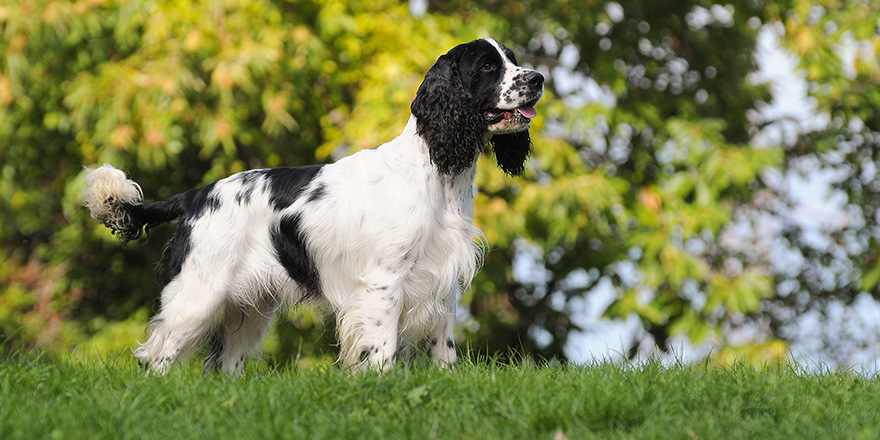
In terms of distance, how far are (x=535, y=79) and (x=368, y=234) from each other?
48.2 inches

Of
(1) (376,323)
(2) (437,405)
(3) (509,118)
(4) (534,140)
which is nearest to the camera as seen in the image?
(2) (437,405)

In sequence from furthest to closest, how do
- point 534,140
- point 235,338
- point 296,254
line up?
point 534,140, point 235,338, point 296,254

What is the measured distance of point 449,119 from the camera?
4871mm

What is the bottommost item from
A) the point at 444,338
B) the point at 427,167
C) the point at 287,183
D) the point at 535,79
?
the point at 444,338

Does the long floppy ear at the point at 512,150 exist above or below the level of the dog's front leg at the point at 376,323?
above

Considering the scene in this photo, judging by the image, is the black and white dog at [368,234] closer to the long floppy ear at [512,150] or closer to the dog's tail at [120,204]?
the dog's tail at [120,204]

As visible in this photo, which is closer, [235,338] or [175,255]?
[175,255]

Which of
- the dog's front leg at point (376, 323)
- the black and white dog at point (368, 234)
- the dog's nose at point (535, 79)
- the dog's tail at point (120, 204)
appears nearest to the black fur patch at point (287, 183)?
the black and white dog at point (368, 234)

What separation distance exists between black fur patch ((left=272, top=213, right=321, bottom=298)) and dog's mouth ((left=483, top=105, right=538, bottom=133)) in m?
1.21

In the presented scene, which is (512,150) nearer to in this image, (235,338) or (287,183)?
(287,183)

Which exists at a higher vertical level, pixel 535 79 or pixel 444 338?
pixel 535 79

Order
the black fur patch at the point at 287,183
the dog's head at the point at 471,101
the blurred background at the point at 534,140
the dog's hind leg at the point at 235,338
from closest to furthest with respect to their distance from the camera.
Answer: the dog's head at the point at 471,101
the black fur patch at the point at 287,183
the dog's hind leg at the point at 235,338
the blurred background at the point at 534,140

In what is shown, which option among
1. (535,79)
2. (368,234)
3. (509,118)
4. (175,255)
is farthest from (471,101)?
(175,255)

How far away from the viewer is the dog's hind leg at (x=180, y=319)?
5.06 metres
